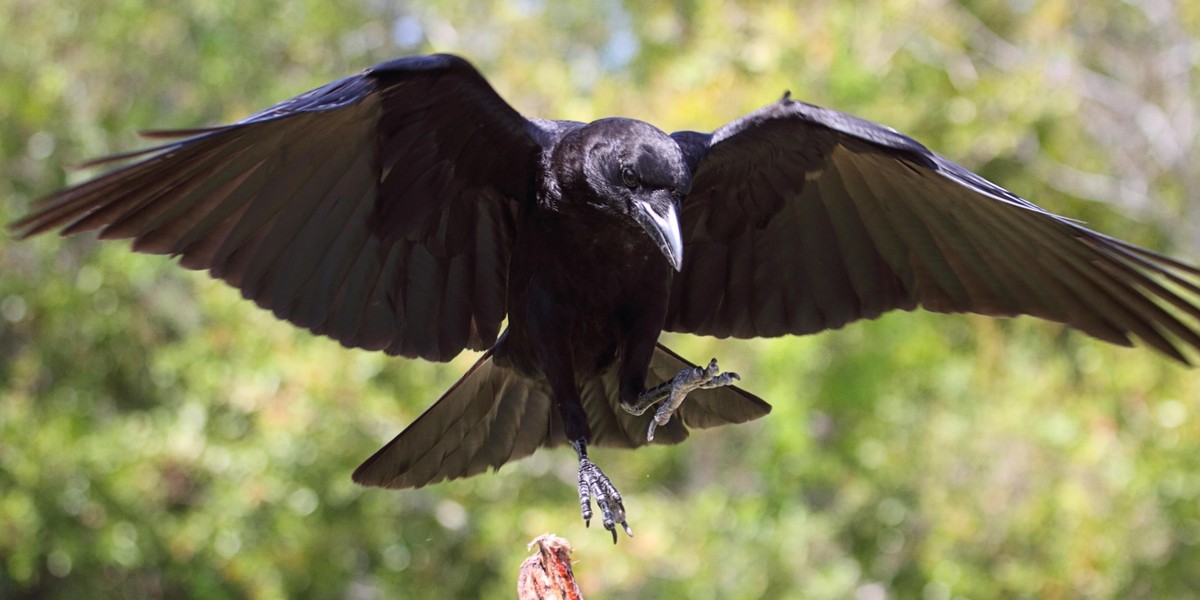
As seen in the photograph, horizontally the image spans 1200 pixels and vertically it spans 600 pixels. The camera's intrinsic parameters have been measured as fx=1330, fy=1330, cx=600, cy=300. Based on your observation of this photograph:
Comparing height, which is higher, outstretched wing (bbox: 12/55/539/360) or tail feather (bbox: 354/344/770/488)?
outstretched wing (bbox: 12/55/539/360)

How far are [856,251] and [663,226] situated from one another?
3.43ft

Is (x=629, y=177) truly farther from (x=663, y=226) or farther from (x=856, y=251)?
(x=856, y=251)

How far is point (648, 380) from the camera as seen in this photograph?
175 inches

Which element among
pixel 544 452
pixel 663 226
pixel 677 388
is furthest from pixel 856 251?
pixel 544 452

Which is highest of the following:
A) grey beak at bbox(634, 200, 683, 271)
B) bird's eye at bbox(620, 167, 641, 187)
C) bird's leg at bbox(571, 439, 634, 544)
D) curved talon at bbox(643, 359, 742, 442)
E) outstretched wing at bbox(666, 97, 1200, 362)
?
outstretched wing at bbox(666, 97, 1200, 362)

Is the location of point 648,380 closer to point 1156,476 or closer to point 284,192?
point 284,192

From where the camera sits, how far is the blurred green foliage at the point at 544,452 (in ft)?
26.2

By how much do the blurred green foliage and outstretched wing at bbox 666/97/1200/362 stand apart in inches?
127

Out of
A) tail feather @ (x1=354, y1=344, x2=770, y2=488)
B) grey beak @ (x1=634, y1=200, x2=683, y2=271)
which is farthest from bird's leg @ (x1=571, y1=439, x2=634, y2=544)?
grey beak @ (x1=634, y1=200, x2=683, y2=271)

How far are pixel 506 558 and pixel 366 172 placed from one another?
4.83m

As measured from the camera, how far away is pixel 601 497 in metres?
3.81

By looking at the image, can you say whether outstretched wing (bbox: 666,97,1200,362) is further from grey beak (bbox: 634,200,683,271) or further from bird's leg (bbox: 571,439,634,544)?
bird's leg (bbox: 571,439,634,544)

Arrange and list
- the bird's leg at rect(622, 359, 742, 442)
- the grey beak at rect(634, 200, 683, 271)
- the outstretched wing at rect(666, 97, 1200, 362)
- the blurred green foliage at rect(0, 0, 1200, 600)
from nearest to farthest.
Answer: the grey beak at rect(634, 200, 683, 271), the bird's leg at rect(622, 359, 742, 442), the outstretched wing at rect(666, 97, 1200, 362), the blurred green foliage at rect(0, 0, 1200, 600)

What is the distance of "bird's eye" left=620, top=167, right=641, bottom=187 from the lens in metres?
3.71
